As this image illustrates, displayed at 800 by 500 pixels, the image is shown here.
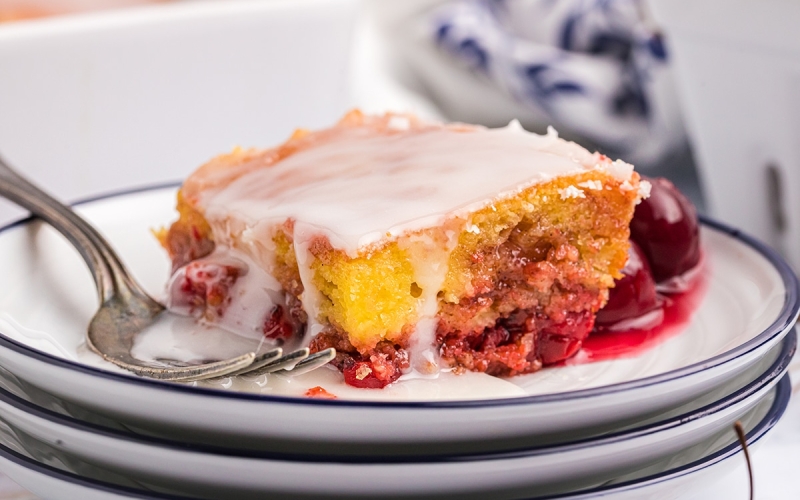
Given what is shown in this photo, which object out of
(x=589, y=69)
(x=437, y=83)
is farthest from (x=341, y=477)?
(x=437, y=83)

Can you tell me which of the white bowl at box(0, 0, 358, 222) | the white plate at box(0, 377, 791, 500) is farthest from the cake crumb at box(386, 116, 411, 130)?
the white bowl at box(0, 0, 358, 222)

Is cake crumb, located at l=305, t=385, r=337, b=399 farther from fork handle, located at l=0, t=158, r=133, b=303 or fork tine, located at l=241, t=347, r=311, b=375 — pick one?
fork handle, located at l=0, t=158, r=133, b=303

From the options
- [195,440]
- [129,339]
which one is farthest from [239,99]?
[195,440]

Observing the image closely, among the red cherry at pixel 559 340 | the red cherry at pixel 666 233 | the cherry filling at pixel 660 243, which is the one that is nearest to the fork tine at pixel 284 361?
the red cherry at pixel 559 340

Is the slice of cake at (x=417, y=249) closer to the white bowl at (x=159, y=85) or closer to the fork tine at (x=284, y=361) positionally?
the fork tine at (x=284, y=361)

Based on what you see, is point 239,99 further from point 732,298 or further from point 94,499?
point 94,499

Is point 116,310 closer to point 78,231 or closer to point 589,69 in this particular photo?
point 78,231

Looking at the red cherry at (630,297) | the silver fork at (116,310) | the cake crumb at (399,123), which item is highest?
the cake crumb at (399,123)
